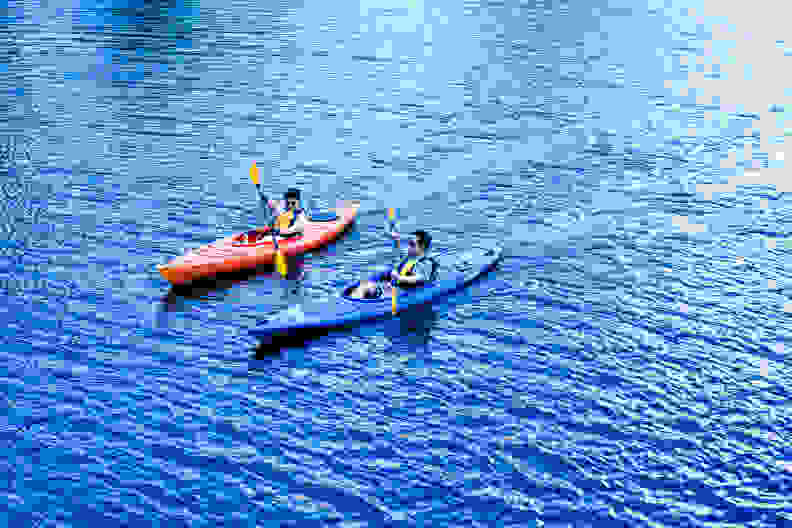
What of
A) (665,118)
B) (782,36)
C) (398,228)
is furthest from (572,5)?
(398,228)

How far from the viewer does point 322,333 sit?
3719 cm

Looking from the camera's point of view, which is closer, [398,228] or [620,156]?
[398,228]

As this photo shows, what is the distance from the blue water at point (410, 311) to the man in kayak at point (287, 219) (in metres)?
1.67

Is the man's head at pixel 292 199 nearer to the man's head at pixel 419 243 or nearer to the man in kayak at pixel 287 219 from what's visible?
the man in kayak at pixel 287 219

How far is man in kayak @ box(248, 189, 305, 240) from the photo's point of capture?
141 ft

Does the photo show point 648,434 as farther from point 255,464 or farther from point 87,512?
point 87,512

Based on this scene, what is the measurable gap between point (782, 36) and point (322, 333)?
6762cm

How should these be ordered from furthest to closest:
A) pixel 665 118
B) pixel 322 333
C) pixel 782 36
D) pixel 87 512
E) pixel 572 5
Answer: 1. pixel 572 5
2. pixel 782 36
3. pixel 665 118
4. pixel 322 333
5. pixel 87 512

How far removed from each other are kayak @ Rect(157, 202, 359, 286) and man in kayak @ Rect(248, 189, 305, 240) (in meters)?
0.20

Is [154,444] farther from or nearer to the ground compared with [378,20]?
nearer to the ground

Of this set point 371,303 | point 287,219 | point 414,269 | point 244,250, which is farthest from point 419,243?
point 244,250

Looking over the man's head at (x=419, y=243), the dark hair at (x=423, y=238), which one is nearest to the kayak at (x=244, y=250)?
the man's head at (x=419, y=243)

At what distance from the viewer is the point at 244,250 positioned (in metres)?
42.0

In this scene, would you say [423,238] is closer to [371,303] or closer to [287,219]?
[371,303]
